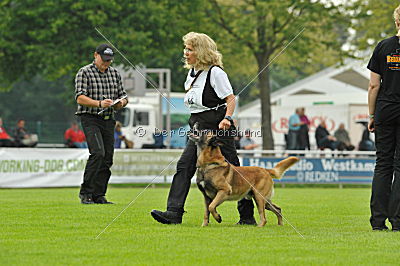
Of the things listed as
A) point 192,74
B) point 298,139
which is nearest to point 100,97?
point 192,74

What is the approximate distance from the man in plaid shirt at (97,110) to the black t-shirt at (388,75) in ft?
13.5

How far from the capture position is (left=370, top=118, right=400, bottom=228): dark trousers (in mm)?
7879

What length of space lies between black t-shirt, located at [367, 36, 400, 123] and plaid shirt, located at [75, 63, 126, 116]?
436cm

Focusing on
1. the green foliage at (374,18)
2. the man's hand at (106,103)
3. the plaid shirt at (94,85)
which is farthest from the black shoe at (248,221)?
the green foliage at (374,18)

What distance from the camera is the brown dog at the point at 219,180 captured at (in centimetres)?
809

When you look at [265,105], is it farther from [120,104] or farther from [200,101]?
[200,101]

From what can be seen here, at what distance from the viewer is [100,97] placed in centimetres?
1109

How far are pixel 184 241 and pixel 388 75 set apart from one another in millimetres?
2627

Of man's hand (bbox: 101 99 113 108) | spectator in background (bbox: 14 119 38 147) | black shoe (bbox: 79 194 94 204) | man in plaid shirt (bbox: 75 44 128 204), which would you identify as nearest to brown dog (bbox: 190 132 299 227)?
man's hand (bbox: 101 99 113 108)

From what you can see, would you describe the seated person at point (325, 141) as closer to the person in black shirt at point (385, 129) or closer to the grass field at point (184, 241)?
the grass field at point (184, 241)

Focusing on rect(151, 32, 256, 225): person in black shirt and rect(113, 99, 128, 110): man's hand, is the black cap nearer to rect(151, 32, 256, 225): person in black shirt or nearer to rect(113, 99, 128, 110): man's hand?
rect(113, 99, 128, 110): man's hand

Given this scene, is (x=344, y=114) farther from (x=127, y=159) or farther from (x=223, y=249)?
(x=223, y=249)

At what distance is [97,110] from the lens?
1111 cm

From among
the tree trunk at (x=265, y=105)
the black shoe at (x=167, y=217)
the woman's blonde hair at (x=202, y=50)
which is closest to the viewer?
the black shoe at (x=167, y=217)
